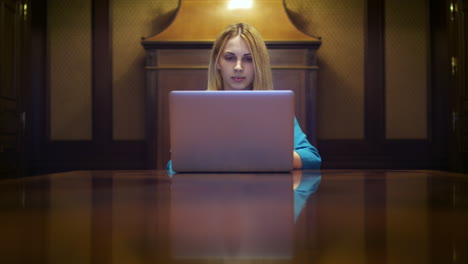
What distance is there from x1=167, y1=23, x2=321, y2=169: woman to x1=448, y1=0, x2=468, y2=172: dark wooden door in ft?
7.92

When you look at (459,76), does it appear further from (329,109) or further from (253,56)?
(253,56)

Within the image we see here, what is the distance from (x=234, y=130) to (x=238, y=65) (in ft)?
2.54

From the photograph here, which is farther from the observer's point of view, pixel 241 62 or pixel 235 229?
pixel 241 62

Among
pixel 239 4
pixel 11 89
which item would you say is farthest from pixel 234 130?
pixel 11 89

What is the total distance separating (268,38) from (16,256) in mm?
3386

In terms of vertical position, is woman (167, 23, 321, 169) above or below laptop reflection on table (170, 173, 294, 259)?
above

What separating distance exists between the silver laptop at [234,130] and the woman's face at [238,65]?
29.3 inches

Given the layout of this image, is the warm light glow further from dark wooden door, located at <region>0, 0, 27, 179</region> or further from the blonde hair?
the blonde hair

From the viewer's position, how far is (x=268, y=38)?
3.51m

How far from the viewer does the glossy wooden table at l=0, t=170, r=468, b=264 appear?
9.3 inches

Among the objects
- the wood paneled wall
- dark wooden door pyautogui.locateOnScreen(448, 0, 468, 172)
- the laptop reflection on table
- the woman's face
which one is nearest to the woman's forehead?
the woman's face

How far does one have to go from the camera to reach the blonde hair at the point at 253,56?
1758 millimetres

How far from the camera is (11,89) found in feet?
11.7

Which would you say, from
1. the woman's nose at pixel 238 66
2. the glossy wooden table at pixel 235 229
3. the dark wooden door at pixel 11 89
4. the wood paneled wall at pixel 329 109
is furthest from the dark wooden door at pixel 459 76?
the glossy wooden table at pixel 235 229
